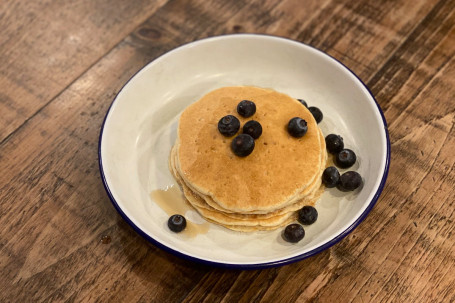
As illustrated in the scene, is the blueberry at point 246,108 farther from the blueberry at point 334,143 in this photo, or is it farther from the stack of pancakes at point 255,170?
the blueberry at point 334,143

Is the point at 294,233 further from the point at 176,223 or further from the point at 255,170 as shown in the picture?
the point at 176,223

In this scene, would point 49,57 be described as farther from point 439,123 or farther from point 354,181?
point 439,123

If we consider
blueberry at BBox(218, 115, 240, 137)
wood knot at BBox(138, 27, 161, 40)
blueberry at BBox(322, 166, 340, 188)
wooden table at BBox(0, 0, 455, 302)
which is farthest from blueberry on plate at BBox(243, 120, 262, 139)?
wood knot at BBox(138, 27, 161, 40)

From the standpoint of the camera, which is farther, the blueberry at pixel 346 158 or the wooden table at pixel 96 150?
the blueberry at pixel 346 158

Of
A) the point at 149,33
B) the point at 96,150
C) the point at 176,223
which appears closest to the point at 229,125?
the point at 176,223

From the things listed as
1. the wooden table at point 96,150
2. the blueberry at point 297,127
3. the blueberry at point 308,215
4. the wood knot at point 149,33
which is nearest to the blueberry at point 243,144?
the blueberry at point 297,127

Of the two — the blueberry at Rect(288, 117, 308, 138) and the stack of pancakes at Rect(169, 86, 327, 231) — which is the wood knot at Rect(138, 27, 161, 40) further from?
the blueberry at Rect(288, 117, 308, 138)

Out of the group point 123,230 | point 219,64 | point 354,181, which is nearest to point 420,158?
point 354,181
